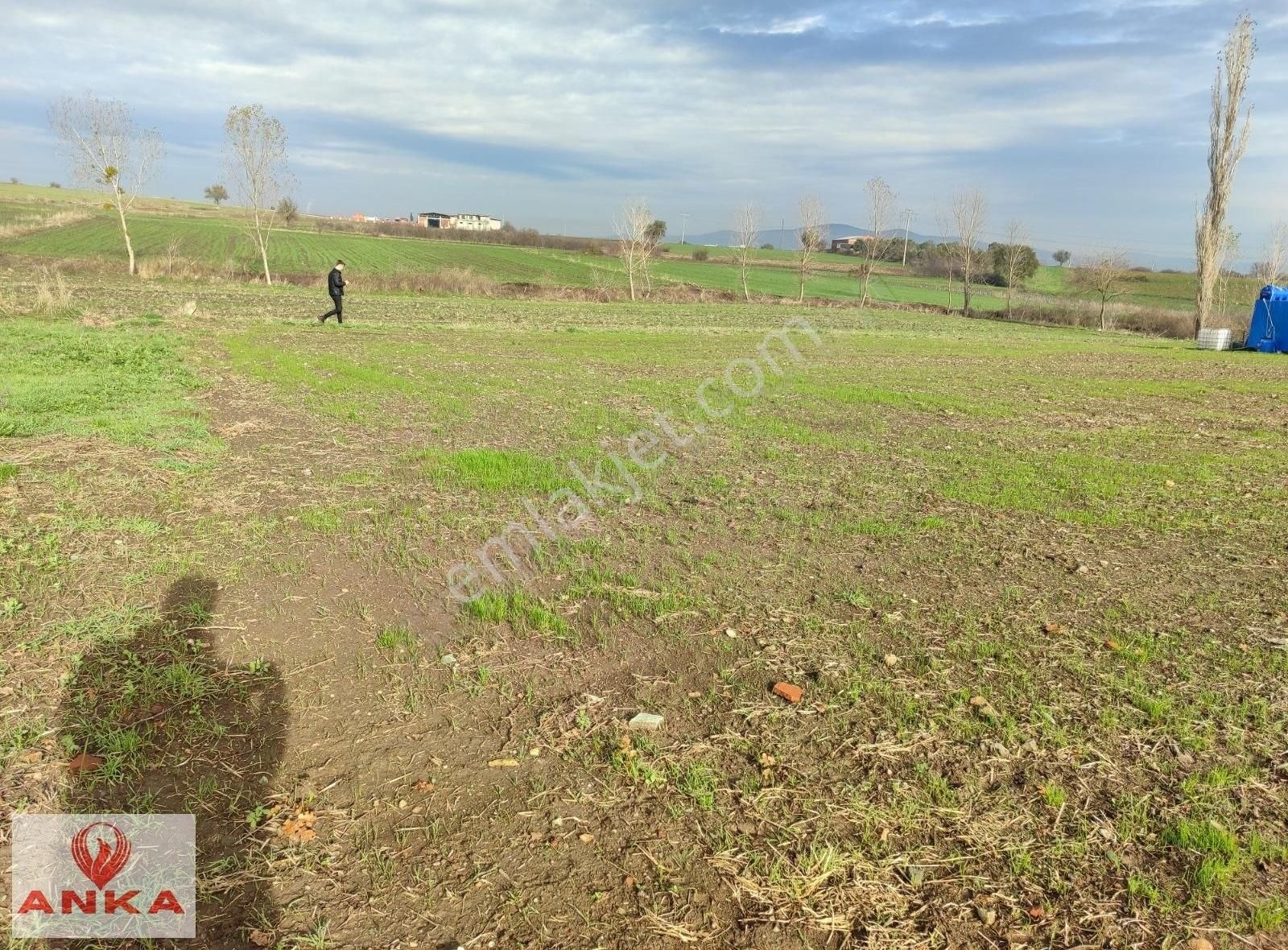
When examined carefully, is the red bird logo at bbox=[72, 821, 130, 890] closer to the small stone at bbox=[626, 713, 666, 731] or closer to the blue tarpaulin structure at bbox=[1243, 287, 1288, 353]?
the small stone at bbox=[626, 713, 666, 731]

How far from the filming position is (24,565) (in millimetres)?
5500

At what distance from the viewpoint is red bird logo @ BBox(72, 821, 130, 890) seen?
2982 millimetres

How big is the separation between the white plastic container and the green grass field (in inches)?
1308

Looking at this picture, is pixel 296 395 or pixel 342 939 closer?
pixel 342 939

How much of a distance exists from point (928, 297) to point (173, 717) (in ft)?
269

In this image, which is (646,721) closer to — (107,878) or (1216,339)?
(107,878)

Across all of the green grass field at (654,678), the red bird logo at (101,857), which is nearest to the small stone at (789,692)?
the green grass field at (654,678)

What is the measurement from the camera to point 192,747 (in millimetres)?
3734

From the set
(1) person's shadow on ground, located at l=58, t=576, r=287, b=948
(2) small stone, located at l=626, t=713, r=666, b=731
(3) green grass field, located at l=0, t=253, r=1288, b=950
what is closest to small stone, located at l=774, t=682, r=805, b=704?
(3) green grass field, located at l=0, t=253, r=1288, b=950

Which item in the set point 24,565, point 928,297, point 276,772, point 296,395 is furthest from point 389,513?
point 928,297

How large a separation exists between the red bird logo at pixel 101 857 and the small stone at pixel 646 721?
238 cm

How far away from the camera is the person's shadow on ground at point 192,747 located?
2902 mm

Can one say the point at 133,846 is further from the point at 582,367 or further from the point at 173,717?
the point at 582,367

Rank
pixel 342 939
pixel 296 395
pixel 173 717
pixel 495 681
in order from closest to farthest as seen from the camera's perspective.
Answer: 1. pixel 342 939
2. pixel 173 717
3. pixel 495 681
4. pixel 296 395
